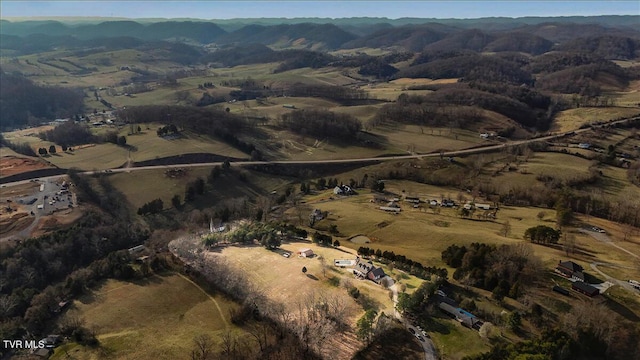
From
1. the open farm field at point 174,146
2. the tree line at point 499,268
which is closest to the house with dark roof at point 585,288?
the tree line at point 499,268

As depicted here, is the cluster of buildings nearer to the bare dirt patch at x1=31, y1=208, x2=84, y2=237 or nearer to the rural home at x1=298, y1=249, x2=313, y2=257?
the rural home at x1=298, y1=249, x2=313, y2=257

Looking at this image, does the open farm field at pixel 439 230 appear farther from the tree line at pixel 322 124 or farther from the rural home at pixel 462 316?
the tree line at pixel 322 124

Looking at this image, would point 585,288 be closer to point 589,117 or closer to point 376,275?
point 376,275

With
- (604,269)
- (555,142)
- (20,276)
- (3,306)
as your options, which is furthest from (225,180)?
(555,142)

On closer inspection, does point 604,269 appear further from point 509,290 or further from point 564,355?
point 564,355

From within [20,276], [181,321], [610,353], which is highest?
Answer: [610,353]

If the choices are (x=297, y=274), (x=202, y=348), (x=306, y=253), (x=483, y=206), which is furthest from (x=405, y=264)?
(x=483, y=206)

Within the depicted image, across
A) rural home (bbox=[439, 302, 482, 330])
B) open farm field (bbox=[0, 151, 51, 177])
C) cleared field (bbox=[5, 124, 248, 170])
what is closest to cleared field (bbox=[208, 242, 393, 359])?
rural home (bbox=[439, 302, 482, 330])
